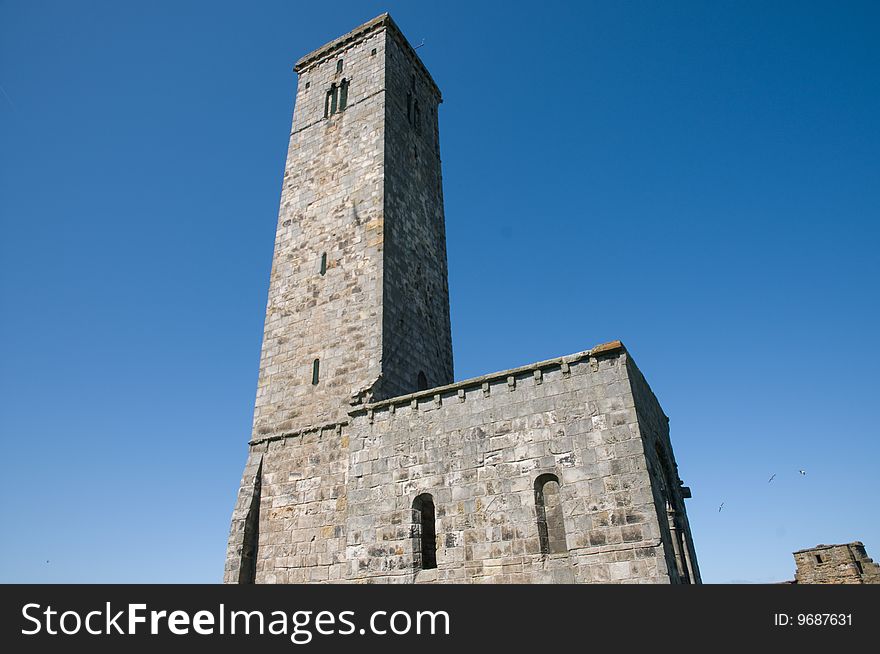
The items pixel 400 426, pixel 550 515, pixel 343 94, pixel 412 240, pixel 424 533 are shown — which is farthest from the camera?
pixel 343 94

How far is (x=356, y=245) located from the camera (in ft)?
57.4

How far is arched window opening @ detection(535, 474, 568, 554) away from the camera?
11.2m

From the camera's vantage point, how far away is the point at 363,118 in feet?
66.2

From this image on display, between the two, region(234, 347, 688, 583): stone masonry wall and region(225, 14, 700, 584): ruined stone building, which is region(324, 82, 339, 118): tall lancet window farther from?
region(234, 347, 688, 583): stone masonry wall

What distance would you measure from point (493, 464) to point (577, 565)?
2.58 meters

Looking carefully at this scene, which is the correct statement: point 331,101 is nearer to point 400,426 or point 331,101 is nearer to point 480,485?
point 400,426

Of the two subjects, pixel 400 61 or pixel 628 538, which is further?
pixel 400 61

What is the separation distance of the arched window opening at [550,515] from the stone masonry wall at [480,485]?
169 mm

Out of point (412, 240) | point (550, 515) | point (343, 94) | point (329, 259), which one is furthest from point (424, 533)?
point (343, 94)

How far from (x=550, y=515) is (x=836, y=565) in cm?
1446

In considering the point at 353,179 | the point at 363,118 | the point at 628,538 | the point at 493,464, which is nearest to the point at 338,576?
the point at 493,464

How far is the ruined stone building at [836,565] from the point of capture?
1914 cm

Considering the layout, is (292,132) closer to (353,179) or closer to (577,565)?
(353,179)

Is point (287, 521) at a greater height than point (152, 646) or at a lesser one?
Result: greater
